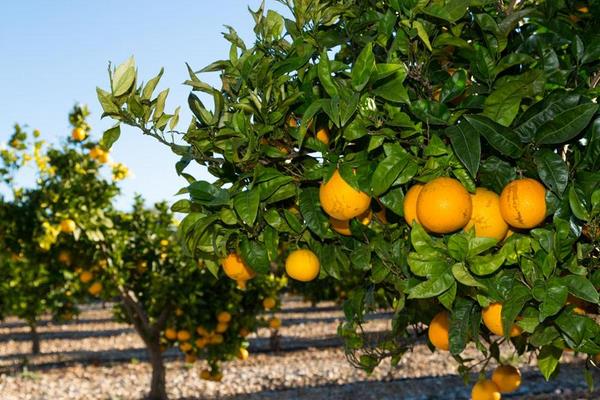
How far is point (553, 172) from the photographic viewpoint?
4.70 feet

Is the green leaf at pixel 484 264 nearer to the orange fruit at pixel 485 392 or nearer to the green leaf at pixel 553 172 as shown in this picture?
the green leaf at pixel 553 172

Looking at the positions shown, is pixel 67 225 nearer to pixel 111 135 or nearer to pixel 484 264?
pixel 111 135

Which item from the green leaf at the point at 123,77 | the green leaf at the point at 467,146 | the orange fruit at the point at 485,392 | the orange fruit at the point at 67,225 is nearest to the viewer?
the green leaf at the point at 467,146

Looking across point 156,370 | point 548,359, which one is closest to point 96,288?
point 156,370

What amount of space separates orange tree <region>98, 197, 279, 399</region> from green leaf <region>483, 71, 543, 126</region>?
21.4 feet

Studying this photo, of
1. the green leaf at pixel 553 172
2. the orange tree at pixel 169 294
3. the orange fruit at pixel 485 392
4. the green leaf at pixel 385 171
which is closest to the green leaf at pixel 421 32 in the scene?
the green leaf at pixel 385 171

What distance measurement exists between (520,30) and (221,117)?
106cm

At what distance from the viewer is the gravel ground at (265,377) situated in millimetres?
9164

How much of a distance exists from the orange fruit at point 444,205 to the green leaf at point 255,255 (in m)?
0.49

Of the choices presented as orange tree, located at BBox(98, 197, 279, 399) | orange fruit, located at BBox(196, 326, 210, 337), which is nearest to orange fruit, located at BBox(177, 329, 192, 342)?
orange tree, located at BBox(98, 197, 279, 399)

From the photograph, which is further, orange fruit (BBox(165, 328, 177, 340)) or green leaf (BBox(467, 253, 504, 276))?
orange fruit (BBox(165, 328, 177, 340))

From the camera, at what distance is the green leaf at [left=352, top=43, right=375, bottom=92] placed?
1.41 metres

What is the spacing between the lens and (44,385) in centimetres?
1088

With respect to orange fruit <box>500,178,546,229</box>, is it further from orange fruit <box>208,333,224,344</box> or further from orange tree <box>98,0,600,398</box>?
orange fruit <box>208,333,224,344</box>
